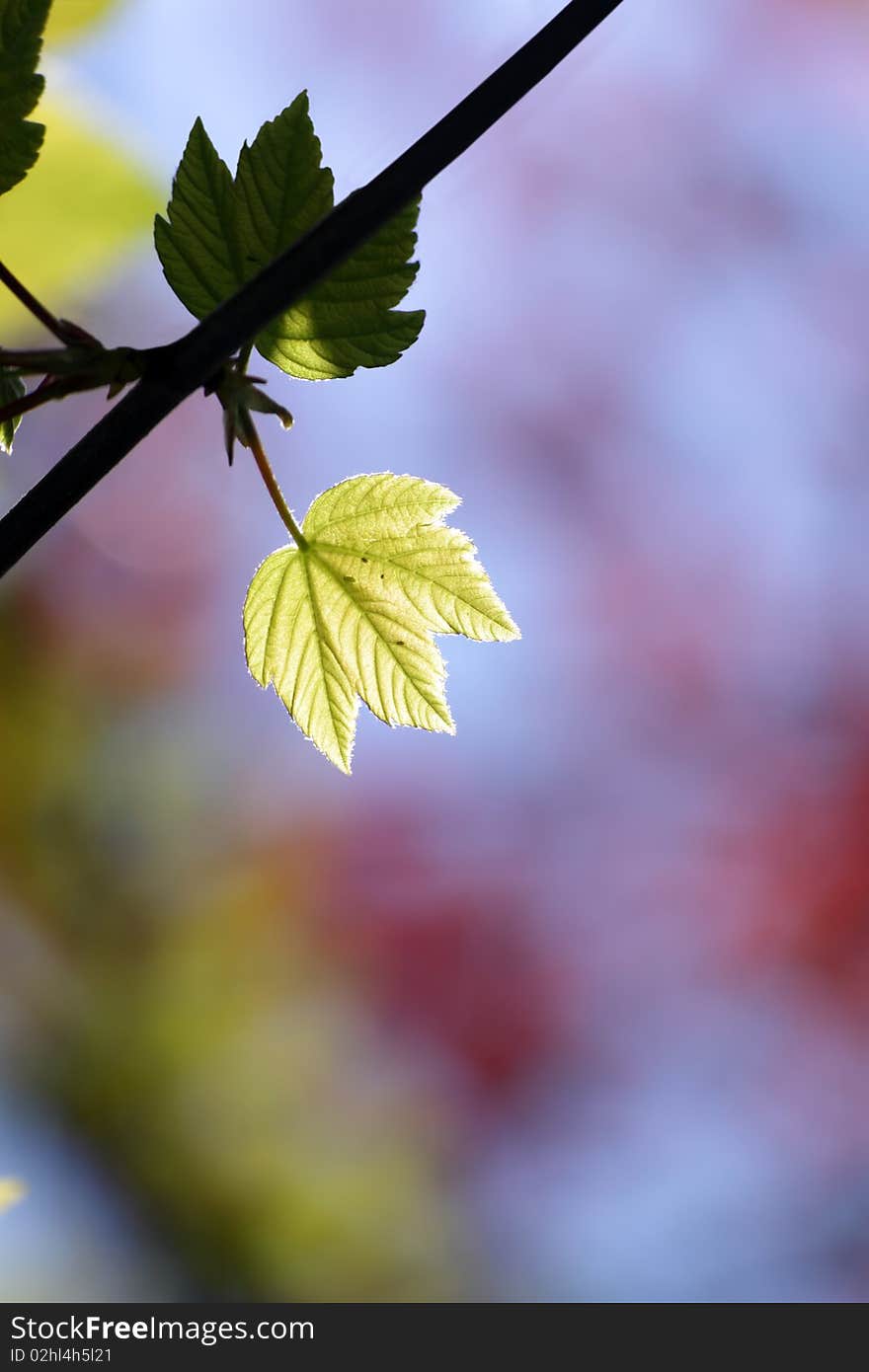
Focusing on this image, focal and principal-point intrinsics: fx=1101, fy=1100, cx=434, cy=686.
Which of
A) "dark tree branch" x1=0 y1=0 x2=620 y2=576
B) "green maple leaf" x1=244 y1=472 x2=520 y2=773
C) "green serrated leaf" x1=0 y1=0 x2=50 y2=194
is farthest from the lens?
"green maple leaf" x1=244 y1=472 x2=520 y2=773

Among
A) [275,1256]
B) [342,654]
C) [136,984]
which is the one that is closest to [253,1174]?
[275,1256]

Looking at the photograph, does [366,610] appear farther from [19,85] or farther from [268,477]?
[19,85]

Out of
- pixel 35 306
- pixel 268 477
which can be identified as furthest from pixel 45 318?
pixel 268 477

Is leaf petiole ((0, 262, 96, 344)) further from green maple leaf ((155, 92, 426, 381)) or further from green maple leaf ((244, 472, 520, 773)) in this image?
green maple leaf ((244, 472, 520, 773))

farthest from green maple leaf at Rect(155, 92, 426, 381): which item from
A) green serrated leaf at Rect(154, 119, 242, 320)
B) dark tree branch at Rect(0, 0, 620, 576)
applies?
dark tree branch at Rect(0, 0, 620, 576)

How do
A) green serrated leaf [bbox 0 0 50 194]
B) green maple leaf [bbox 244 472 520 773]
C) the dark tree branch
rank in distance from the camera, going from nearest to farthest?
the dark tree branch, green serrated leaf [bbox 0 0 50 194], green maple leaf [bbox 244 472 520 773]
